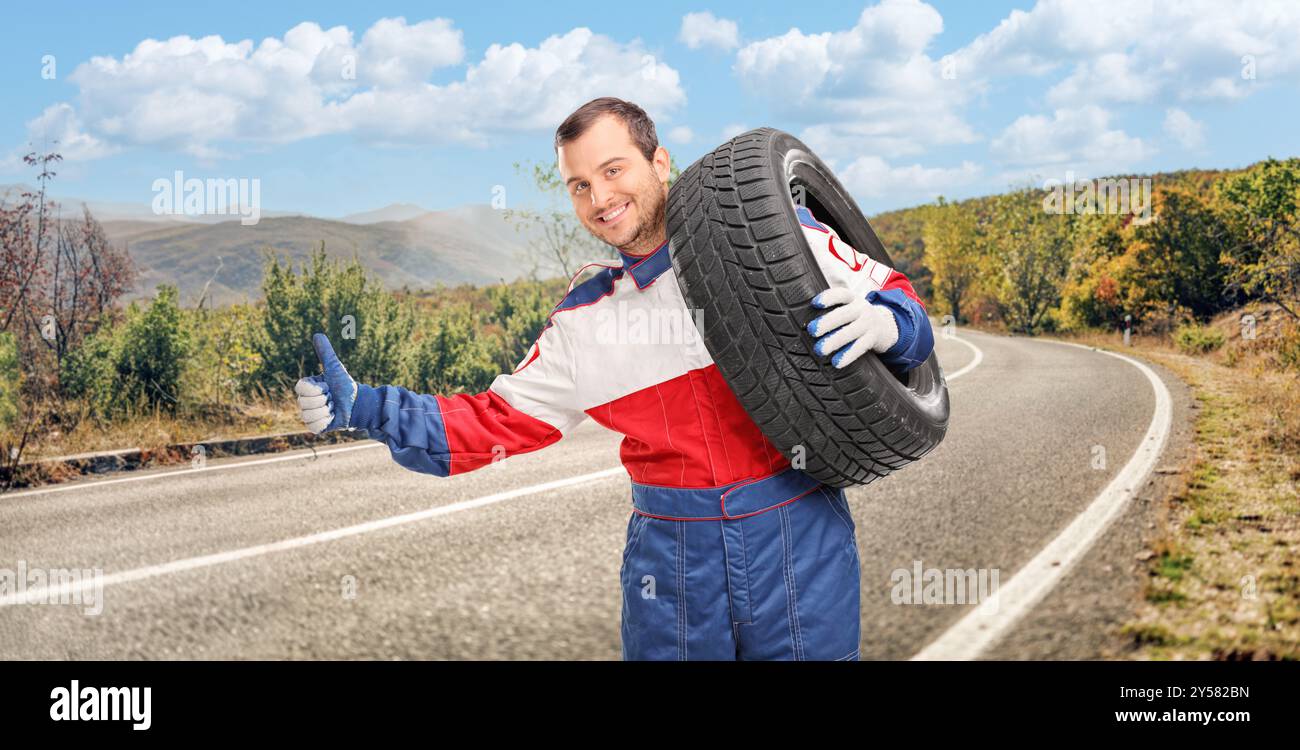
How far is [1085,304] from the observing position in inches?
1022

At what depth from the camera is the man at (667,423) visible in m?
1.94

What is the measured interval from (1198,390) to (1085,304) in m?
16.2

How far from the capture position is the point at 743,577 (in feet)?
6.31

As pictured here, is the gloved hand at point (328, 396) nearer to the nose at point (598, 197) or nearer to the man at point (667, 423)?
the man at point (667, 423)

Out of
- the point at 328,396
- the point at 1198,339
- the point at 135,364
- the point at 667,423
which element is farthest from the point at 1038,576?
the point at 1198,339

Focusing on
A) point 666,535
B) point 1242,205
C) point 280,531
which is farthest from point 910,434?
point 1242,205

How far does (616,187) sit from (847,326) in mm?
659

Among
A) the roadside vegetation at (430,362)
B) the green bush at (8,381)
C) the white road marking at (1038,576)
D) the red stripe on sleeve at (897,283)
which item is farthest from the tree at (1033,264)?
the red stripe on sleeve at (897,283)

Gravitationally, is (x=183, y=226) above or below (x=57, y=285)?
above

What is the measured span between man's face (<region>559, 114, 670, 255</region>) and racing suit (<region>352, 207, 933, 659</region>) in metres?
0.07

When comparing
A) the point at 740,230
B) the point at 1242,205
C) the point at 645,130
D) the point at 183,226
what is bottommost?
the point at 740,230

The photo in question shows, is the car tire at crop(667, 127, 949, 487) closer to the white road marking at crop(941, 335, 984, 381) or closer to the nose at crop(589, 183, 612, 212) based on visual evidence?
the nose at crop(589, 183, 612, 212)

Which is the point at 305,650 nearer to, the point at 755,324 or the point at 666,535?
the point at 666,535

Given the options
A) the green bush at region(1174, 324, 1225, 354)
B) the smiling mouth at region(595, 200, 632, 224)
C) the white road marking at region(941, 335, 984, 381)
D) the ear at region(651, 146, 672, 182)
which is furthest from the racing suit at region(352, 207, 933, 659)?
the green bush at region(1174, 324, 1225, 354)
